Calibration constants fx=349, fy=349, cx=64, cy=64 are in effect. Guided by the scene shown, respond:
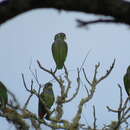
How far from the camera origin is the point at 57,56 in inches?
82.2

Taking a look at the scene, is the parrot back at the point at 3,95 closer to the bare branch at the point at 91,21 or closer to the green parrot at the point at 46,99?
the green parrot at the point at 46,99

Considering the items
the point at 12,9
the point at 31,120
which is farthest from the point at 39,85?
the point at 12,9

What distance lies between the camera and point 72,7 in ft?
2.59

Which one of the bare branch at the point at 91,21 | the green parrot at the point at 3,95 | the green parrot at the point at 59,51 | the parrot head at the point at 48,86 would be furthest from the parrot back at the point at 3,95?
→ the bare branch at the point at 91,21

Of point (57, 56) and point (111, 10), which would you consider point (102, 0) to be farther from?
point (57, 56)

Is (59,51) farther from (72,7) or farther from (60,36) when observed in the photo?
(72,7)

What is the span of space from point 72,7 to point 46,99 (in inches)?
95.7

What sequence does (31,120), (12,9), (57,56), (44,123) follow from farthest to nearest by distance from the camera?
(44,123) → (31,120) → (57,56) → (12,9)

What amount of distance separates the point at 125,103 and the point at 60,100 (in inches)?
21.9

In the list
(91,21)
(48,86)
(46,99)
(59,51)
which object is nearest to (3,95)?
(59,51)

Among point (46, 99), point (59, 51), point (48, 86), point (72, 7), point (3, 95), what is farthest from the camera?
point (48, 86)

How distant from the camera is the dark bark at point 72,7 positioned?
783 mm

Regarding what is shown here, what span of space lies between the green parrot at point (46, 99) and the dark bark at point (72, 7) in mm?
2104

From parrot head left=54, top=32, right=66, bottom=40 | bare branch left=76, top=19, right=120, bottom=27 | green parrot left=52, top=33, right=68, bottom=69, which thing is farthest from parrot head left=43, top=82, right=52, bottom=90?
bare branch left=76, top=19, right=120, bottom=27
